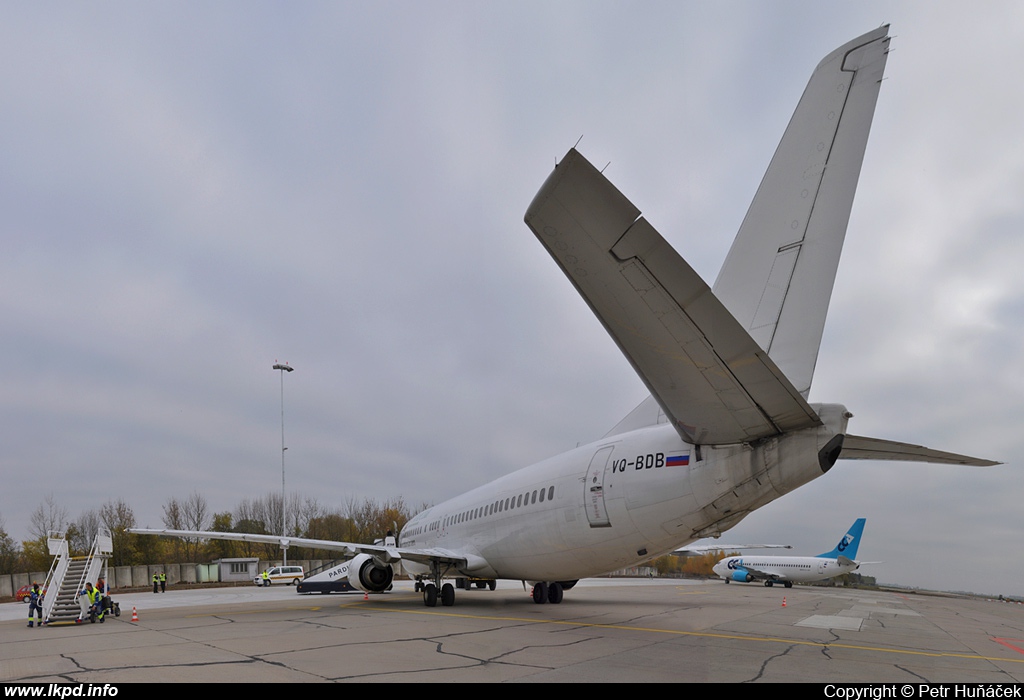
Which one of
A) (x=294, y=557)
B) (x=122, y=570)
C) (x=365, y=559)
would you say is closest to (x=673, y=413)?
(x=365, y=559)

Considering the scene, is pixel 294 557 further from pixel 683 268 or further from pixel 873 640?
pixel 683 268

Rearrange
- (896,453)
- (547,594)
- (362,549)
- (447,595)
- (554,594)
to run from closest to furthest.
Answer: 1. (896,453)
2. (362,549)
3. (447,595)
4. (554,594)
5. (547,594)

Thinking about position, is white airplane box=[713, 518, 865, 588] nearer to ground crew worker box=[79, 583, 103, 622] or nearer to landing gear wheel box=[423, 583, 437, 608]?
landing gear wheel box=[423, 583, 437, 608]

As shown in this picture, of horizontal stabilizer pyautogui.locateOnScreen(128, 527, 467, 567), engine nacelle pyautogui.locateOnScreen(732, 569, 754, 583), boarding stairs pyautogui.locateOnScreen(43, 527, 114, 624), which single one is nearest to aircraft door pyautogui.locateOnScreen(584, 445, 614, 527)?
horizontal stabilizer pyautogui.locateOnScreen(128, 527, 467, 567)

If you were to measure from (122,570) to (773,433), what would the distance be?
4358cm

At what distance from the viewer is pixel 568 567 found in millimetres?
13578

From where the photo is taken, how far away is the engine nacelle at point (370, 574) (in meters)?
17.1

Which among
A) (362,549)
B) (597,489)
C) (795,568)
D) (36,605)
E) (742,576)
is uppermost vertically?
(597,489)

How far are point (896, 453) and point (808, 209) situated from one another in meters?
3.51

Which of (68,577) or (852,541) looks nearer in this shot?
(68,577)

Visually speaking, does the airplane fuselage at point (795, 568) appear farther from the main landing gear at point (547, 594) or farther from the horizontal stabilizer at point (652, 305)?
the horizontal stabilizer at point (652, 305)

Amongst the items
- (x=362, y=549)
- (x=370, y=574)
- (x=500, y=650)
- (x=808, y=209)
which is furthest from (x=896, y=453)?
(x=370, y=574)

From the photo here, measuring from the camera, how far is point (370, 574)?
56.2 ft

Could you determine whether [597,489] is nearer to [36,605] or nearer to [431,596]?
[431,596]
